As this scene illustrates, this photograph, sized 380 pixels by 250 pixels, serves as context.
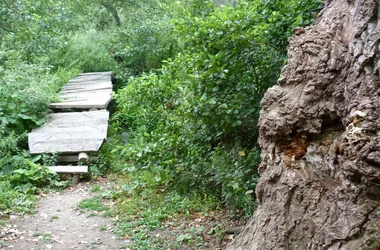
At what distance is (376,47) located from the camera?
2590mm

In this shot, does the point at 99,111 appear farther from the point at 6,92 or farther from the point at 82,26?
the point at 82,26

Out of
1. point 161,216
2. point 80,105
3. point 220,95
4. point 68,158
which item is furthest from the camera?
point 80,105

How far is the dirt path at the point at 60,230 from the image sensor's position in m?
5.40

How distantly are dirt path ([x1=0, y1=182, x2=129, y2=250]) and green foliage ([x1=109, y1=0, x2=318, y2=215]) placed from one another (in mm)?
1232

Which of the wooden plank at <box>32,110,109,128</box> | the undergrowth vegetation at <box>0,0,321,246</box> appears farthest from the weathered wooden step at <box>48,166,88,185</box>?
the wooden plank at <box>32,110,109,128</box>

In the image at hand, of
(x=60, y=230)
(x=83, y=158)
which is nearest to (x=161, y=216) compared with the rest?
(x=60, y=230)

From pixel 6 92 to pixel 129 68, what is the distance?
17.5 feet

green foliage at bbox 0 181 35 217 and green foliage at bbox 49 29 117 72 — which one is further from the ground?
green foliage at bbox 49 29 117 72

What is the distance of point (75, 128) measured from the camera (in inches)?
365

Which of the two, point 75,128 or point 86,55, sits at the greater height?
point 86,55

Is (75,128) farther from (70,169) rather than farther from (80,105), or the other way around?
(70,169)

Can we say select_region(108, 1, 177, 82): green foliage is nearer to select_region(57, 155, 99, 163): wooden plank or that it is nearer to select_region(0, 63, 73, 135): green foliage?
select_region(0, 63, 73, 135): green foliage

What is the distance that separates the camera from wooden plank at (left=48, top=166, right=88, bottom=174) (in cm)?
795

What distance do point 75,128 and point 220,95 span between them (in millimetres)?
4703
